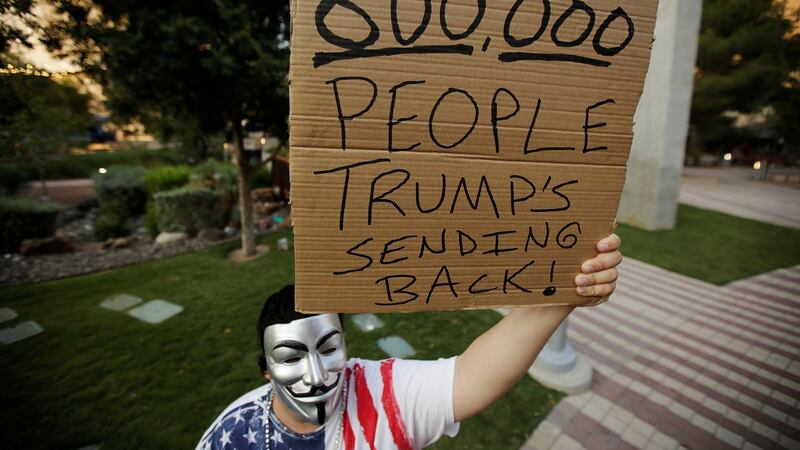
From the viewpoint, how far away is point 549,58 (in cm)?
94

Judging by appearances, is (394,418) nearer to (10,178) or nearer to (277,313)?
(277,313)

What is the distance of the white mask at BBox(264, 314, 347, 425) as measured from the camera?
1.32m

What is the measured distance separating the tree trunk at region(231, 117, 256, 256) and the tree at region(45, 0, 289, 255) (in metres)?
0.74

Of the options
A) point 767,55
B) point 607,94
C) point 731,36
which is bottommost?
point 607,94

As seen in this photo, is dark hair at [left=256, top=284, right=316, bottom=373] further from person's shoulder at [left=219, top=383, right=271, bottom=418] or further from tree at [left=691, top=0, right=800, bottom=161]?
tree at [left=691, top=0, right=800, bottom=161]

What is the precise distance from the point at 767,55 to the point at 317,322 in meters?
30.1

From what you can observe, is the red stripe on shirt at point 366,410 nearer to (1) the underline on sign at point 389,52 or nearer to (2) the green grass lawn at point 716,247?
(1) the underline on sign at point 389,52

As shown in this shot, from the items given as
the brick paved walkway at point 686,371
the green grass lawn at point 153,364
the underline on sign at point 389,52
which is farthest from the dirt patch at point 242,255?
the underline on sign at point 389,52

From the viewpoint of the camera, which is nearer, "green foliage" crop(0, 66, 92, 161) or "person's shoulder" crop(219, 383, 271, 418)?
"person's shoulder" crop(219, 383, 271, 418)

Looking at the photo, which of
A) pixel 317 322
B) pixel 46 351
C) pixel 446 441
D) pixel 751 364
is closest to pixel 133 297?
pixel 46 351

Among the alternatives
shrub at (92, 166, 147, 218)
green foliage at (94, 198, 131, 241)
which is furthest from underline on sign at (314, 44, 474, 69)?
shrub at (92, 166, 147, 218)

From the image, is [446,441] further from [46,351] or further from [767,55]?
[767,55]

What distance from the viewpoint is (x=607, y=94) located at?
994mm

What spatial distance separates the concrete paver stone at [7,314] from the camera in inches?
186
